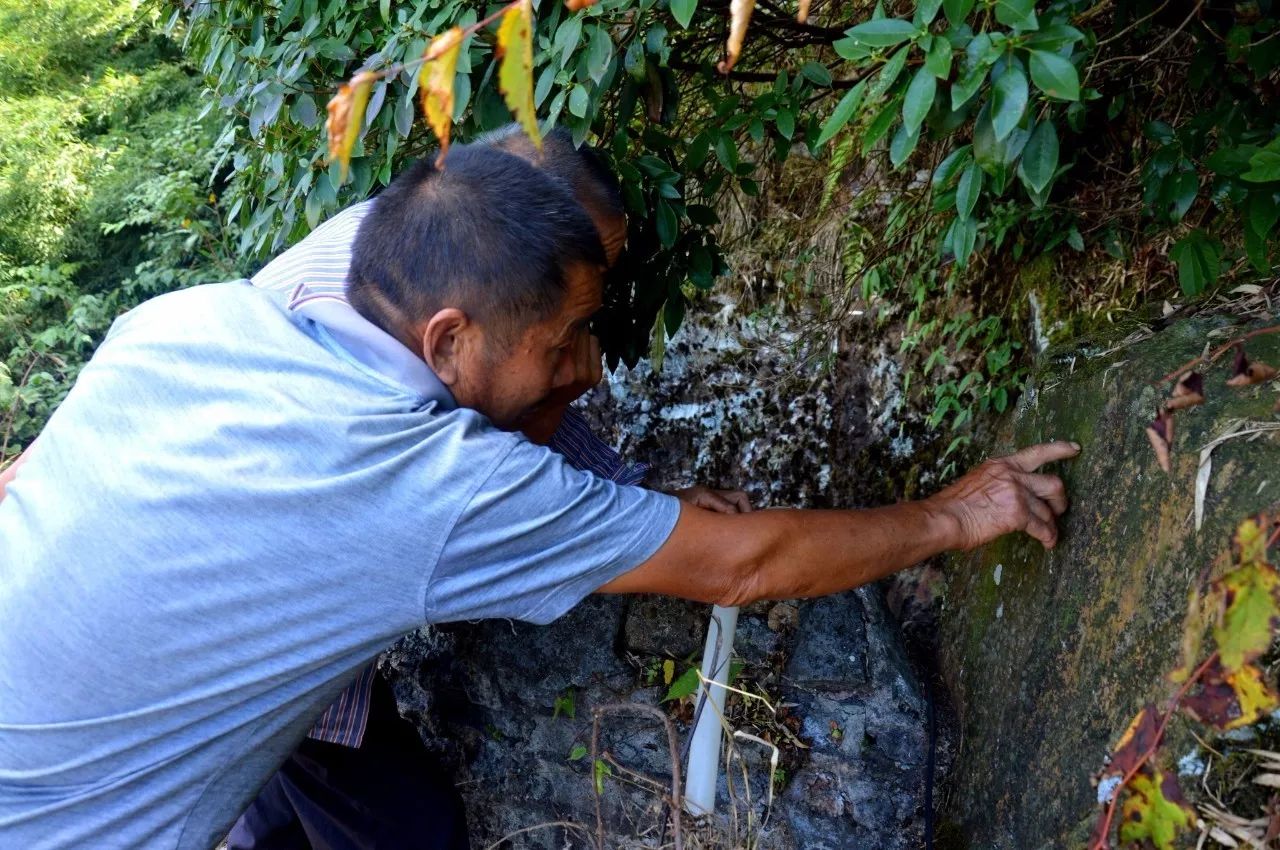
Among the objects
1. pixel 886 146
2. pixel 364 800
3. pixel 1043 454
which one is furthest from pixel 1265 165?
pixel 364 800

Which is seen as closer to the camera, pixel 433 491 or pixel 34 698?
pixel 433 491

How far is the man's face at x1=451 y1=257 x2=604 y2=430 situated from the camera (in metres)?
2.06

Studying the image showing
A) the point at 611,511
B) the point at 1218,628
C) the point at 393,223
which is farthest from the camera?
the point at 393,223

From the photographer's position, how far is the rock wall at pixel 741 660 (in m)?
3.03

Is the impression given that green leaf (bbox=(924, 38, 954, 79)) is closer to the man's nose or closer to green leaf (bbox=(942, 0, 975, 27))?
green leaf (bbox=(942, 0, 975, 27))

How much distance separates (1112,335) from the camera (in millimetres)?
2439

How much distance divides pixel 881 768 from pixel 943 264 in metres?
1.48

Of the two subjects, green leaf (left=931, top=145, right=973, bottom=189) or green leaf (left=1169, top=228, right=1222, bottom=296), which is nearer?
green leaf (left=931, top=145, right=973, bottom=189)

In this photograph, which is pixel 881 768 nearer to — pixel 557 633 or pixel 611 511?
pixel 557 633

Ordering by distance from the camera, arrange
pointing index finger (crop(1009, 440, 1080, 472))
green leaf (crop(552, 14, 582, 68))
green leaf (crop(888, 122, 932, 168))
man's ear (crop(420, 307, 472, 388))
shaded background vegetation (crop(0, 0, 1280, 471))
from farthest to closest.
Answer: pointing index finger (crop(1009, 440, 1080, 472)), man's ear (crop(420, 307, 472, 388)), green leaf (crop(552, 14, 582, 68)), shaded background vegetation (crop(0, 0, 1280, 471)), green leaf (crop(888, 122, 932, 168))

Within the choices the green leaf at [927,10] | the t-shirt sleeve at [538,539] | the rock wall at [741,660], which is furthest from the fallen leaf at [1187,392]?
the rock wall at [741,660]

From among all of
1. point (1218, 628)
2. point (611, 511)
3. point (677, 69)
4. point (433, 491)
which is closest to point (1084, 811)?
point (1218, 628)

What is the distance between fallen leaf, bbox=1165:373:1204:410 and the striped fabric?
117 cm

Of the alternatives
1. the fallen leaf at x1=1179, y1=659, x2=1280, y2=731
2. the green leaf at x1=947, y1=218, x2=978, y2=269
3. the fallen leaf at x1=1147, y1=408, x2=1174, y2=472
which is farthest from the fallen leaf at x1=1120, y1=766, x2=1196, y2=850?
the green leaf at x1=947, y1=218, x2=978, y2=269
